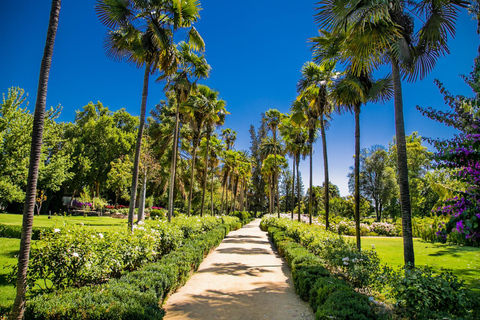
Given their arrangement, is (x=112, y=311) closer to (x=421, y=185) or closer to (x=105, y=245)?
(x=105, y=245)

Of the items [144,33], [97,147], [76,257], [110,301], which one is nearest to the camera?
[110,301]

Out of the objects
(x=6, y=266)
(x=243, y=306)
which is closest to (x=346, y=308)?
(x=243, y=306)

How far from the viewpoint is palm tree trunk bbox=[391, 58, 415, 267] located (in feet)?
16.4

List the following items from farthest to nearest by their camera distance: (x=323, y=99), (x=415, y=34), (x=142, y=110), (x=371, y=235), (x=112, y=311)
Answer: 1. (x=371, y=235)
2. (x=323, y=99)
3. (x=142, y=110)
4. (x=415, y=34)
5. (x=112, y=311)

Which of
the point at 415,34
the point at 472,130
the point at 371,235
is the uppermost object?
the point at 415,34

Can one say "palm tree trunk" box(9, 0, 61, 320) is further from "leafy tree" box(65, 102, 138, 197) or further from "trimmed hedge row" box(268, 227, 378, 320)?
"leafy tree" box(65, 102, 138, 197)

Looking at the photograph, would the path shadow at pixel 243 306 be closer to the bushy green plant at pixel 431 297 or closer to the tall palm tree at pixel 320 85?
the bushy green plant at pixel 431 297

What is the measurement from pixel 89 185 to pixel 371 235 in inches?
1343

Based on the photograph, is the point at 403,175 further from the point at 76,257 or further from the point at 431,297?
the point at 76,257

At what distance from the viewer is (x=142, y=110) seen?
8633 mm

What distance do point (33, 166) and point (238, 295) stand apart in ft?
16.8

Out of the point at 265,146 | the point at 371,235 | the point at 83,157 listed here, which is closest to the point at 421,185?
the point at 371,235

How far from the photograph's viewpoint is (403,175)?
5.25m

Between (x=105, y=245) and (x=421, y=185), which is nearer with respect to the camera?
(x=105, y=245)
